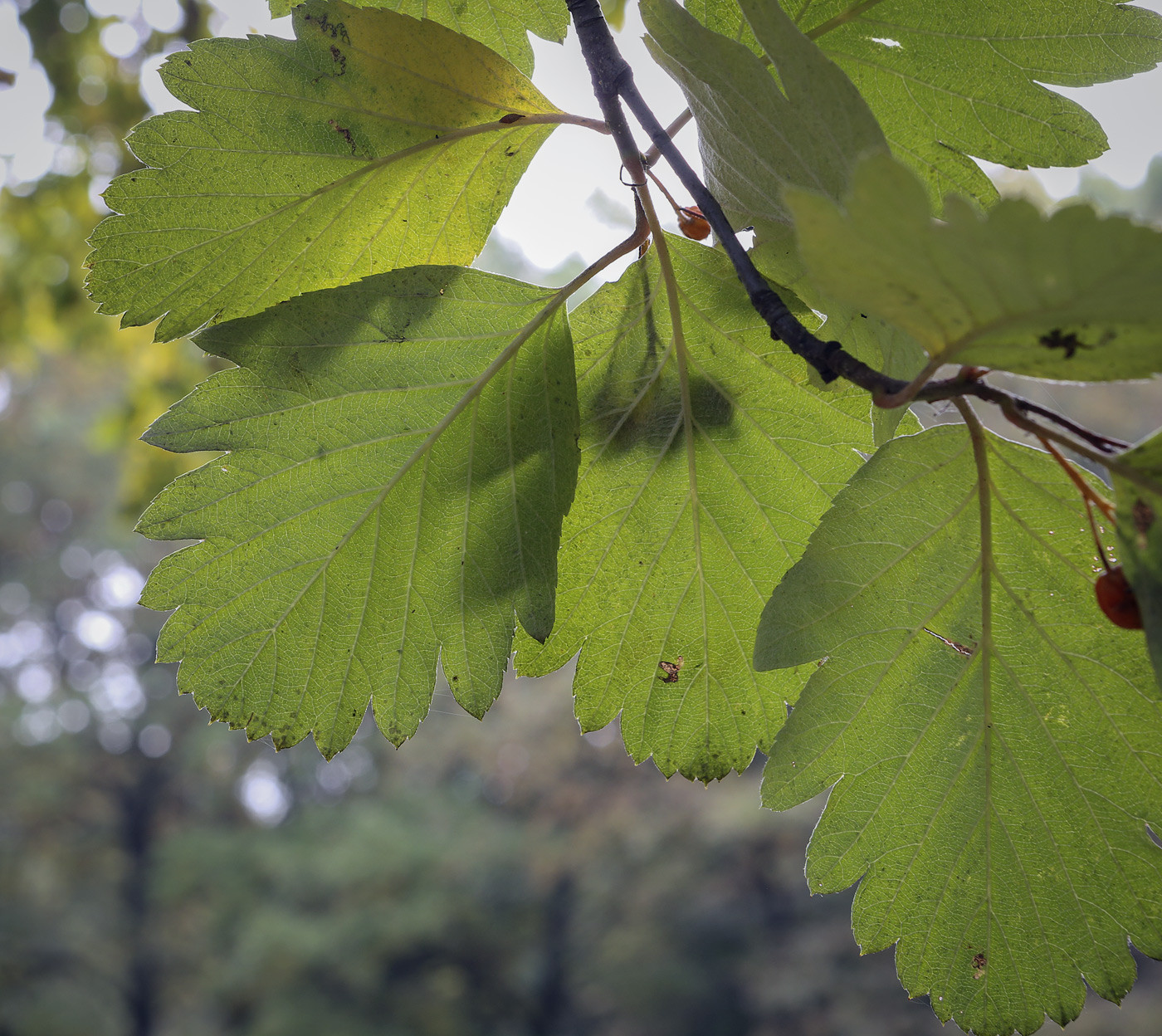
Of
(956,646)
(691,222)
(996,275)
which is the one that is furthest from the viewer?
(691,222)

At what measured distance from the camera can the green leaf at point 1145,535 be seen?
40cm

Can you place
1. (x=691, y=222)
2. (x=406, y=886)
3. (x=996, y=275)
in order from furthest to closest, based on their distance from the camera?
(x=406, y=886) < (x=691, y=222) < (x=996, y=275)

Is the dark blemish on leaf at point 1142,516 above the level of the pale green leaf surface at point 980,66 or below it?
below

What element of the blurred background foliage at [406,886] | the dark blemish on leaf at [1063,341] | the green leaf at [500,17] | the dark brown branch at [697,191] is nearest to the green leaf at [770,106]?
the dark brown branch at [697,191]

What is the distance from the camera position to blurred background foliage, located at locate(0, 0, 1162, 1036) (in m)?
10.4

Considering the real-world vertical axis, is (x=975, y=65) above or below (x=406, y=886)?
above

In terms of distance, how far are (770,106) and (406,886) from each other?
12813mm

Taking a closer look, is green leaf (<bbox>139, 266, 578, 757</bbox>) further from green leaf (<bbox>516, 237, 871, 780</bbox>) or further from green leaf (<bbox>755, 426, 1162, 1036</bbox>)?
green leaf (<bbox>755, 426, 1162, 1036</bbox>)

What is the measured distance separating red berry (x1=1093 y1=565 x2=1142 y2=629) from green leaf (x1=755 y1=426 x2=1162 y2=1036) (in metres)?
0.06

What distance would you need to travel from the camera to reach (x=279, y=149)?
0.64 m

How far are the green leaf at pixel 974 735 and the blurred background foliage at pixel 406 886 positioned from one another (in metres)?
8.67

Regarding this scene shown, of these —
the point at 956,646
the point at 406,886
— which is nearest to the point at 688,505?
the point at 956,646

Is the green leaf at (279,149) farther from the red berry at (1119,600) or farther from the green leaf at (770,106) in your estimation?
the red berry at (1119,600)

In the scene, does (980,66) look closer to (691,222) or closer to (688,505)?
(691,222)
